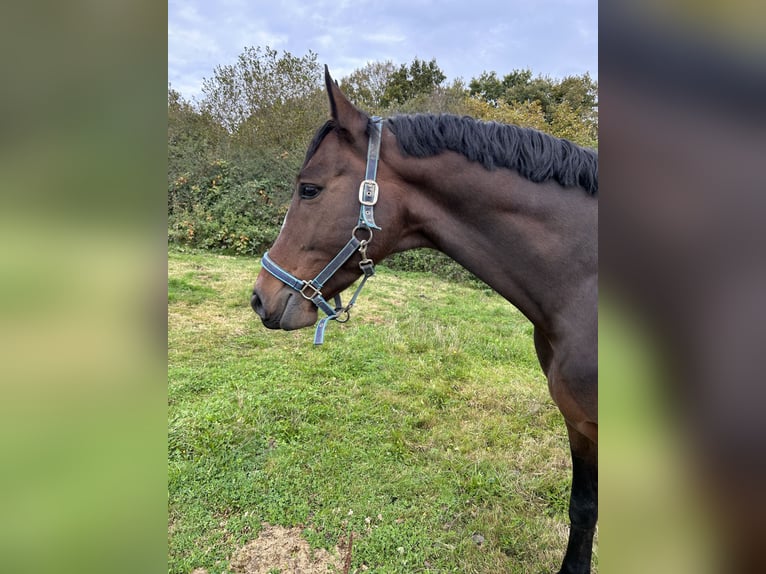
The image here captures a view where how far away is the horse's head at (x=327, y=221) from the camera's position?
1729 millimetres

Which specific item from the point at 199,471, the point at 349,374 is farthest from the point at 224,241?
the point at 199,471

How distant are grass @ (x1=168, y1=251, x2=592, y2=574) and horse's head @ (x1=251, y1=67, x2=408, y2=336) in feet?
5.17

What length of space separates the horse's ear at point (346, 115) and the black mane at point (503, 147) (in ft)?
0.42

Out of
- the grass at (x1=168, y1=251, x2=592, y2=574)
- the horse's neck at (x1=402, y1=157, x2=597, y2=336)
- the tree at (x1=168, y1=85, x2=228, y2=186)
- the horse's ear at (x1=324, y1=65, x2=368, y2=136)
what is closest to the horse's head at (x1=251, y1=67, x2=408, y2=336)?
the horse's ear at (x1=324, y1=65, x2=368, y2=136)

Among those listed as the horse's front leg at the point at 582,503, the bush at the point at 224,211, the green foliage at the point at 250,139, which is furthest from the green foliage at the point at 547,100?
the horse's front leg at the point at 582,503

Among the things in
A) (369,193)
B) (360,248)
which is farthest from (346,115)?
(360,248)

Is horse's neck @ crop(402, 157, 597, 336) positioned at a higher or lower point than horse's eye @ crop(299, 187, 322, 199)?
lower

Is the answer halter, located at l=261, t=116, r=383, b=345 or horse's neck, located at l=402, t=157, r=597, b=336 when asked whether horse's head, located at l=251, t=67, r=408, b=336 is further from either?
horse's neck, located at l=402, t=157, r=597, b=336

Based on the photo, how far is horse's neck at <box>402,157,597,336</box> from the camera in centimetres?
159
